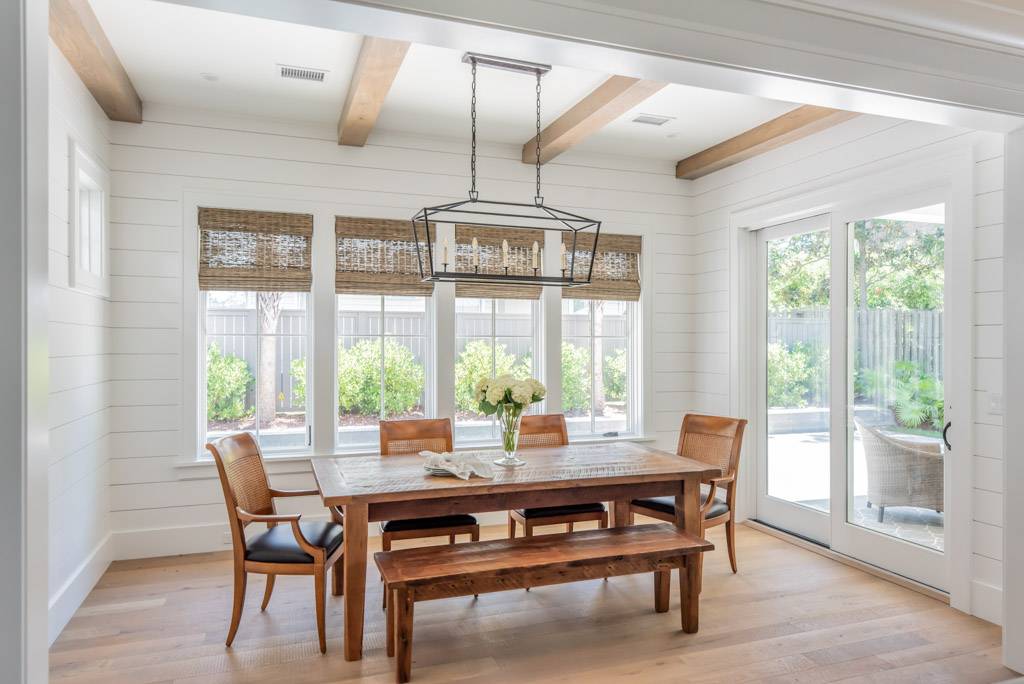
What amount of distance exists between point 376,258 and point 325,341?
711 millimetres

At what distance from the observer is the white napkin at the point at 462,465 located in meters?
3.10

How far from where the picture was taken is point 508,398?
3.39 m

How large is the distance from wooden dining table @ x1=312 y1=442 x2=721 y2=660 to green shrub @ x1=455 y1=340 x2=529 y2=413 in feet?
3.93

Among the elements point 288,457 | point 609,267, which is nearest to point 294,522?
point 288,457

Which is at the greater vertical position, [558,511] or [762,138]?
[762,138]

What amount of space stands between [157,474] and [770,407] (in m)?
4.40

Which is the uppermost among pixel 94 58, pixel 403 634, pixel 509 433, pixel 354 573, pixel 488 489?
pixel 94 58

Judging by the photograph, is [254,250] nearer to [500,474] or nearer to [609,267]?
[500,474]

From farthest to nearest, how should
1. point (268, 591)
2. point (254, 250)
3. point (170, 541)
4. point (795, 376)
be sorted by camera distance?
point (795, 376), point (254, 250), point (170, 541), point (268, 591)

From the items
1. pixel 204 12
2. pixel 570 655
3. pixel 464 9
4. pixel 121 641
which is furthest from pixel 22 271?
pixel 570 655

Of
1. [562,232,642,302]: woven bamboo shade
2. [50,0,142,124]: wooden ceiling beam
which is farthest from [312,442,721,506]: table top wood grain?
[50,0,142,124]: wooden ceiling beam

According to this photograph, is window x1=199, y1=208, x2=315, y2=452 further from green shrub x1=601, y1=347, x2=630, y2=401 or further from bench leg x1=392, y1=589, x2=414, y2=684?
green shrub x1=601, y1=347, x2=630, y2=401

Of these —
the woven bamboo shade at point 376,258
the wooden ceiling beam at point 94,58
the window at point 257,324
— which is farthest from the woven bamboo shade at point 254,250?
the wooden ceiling beam at point 94,58

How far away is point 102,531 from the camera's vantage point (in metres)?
3.93
